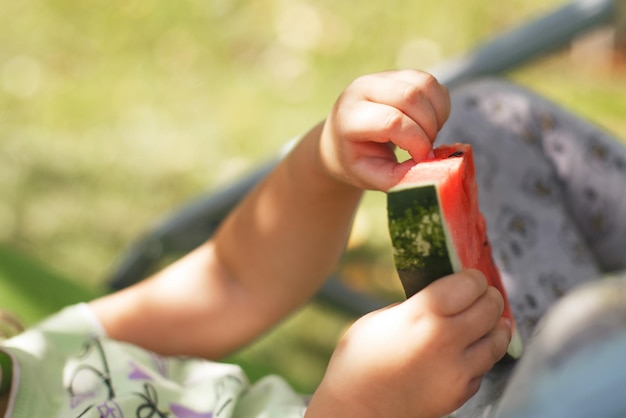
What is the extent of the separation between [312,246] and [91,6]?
6.75 ft

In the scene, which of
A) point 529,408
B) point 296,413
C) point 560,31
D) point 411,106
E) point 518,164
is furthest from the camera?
point 560,31

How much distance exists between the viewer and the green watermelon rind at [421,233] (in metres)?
0.72

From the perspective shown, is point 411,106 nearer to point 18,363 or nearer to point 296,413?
point 296,413

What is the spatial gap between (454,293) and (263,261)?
0.46 m

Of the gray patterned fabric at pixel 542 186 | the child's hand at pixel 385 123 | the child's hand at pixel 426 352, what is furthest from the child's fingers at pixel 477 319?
the gray patterned fabric at pixel 542 186

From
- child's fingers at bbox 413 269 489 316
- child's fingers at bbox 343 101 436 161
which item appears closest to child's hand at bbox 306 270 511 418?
child's fingers at bbox 413 269 489 316

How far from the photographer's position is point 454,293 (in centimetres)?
72

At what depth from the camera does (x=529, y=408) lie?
1.54 ft

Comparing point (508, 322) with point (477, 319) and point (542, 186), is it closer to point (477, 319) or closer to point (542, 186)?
point (477, 319)

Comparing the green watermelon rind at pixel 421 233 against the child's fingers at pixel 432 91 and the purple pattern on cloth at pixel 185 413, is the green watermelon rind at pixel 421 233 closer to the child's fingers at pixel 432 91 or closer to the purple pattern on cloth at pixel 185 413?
the child's fingers at pixel 432 91

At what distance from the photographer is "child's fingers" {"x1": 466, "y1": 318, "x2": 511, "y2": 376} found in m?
0.74

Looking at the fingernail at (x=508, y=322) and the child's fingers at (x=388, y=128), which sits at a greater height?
the child's fingers at (x=388, y=128)

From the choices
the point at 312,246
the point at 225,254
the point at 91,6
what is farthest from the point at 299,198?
the point at 91,6

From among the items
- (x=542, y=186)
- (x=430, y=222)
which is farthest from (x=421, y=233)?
(x=542, y=186)
